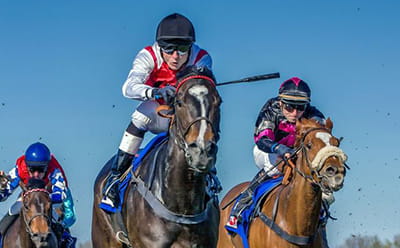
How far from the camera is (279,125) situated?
13875mm

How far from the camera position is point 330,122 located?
12289mm

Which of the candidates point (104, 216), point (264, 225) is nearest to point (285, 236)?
point (264, 225)

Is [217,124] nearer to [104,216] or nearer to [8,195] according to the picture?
[104,216]

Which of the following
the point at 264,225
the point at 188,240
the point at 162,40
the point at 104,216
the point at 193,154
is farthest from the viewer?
the point at 264,225

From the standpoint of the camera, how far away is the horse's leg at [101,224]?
38.3 ft

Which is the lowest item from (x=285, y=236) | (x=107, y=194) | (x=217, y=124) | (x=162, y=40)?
(x=285, y=236)

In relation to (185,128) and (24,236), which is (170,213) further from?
(24,236)

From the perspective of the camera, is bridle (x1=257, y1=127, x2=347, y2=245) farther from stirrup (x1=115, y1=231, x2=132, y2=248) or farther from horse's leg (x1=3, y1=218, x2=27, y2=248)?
horse's leg (x1=3, y1=218, x2=27, y2=248)

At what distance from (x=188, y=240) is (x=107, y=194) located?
67.6 inches

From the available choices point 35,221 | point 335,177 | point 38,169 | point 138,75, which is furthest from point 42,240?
point 335,177

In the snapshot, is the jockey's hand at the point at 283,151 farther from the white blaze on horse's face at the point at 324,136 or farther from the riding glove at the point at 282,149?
the white blaze on horse's face at the point at 324,136

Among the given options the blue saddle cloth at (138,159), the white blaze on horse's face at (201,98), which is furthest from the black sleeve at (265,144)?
the white blaze on horse's face at (201,98)

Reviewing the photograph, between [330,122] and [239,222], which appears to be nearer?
[330,122]

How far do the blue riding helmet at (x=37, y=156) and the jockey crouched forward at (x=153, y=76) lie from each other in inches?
148
